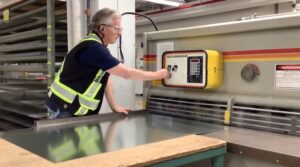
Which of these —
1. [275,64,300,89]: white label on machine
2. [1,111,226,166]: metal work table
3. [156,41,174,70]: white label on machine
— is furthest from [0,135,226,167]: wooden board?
[156,41,174,70]: white label on machine

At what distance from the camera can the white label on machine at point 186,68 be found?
5.82 feet

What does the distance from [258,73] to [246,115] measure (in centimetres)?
23

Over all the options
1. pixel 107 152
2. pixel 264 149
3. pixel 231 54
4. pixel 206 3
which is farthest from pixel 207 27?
pixel 206 3

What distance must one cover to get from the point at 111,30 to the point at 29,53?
125 cm

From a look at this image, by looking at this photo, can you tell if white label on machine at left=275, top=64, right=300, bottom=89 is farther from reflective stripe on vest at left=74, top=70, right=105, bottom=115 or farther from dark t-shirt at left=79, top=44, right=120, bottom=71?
reflective stripe on vest at left=74, top=70, right=105, bottom=115

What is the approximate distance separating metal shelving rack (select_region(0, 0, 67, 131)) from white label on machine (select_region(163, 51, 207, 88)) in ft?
3.46

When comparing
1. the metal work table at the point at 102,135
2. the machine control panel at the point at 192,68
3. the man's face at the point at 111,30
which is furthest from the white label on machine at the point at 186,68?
the man's face at the point at 111,30

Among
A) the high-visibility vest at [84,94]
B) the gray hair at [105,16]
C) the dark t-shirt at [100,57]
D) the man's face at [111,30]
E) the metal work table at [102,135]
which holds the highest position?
the gray hair at [105,16]

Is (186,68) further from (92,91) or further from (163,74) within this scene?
(92,91)

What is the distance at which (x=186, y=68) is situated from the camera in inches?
73.4

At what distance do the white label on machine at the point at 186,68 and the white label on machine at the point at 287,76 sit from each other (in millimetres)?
393

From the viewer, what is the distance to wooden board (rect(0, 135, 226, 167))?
3.25ft

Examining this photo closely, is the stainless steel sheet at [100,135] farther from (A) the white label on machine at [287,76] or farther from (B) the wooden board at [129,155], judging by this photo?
(A) the white label on machine at [287,76]

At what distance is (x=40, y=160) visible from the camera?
103 cm
